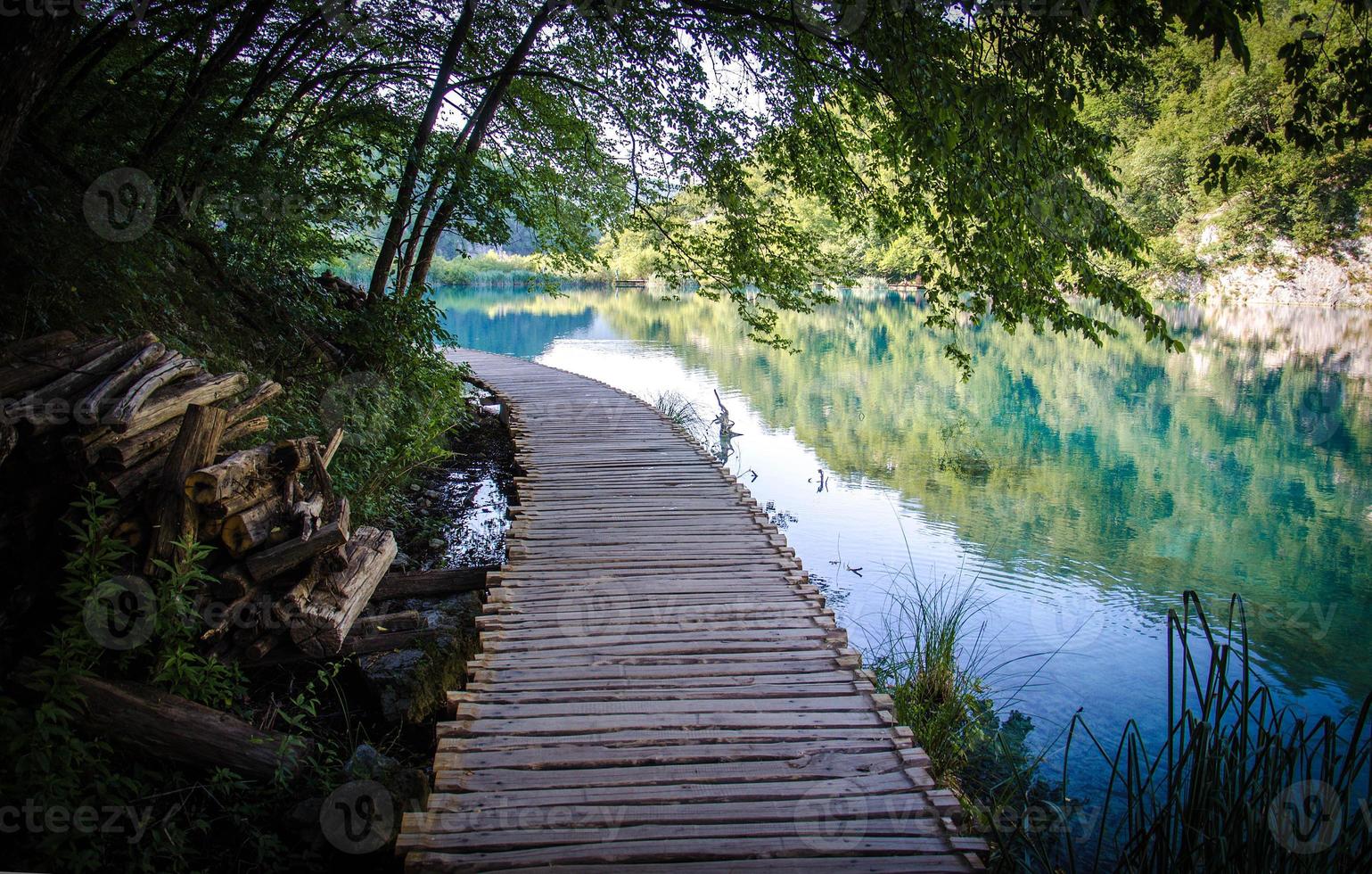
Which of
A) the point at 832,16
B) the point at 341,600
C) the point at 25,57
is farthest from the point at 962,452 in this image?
the point at 25,57

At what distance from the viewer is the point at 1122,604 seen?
25.8 ft

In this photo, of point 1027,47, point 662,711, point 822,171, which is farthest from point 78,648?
point 822,171

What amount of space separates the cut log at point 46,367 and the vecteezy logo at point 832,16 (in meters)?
4.43

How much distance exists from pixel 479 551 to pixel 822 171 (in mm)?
5294

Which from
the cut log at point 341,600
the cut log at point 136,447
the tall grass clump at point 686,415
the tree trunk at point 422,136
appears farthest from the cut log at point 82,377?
the tall grass clump at point 686,415

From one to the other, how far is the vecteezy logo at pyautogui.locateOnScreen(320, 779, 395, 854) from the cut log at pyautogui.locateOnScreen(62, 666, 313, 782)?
0.31 meters

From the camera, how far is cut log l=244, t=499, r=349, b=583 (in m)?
3.67

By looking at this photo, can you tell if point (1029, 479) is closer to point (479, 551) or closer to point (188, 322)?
point (479, 551)

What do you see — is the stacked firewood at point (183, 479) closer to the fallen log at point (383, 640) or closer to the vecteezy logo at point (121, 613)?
the vecteezy logo at point (121, 613)

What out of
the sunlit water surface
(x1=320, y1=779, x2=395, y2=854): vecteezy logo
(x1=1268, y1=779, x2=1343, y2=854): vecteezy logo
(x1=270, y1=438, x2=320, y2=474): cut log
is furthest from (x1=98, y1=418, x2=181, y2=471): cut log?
the sunlit water surface

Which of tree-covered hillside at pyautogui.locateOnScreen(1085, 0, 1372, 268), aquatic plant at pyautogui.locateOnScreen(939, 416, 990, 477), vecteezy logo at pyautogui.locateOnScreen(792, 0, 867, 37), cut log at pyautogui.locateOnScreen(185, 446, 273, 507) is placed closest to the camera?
cut log at pyautogui.locateOnScreen(185, 446, 273, 507)

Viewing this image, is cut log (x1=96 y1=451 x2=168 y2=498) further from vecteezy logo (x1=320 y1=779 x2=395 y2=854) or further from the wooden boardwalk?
the wooden boardwalk

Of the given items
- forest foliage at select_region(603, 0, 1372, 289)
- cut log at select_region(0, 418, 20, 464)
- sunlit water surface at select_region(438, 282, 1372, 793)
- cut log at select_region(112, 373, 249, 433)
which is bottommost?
sunlit water surface at select_region(438, 282, 1372, 793)

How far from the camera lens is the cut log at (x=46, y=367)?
330 cm
